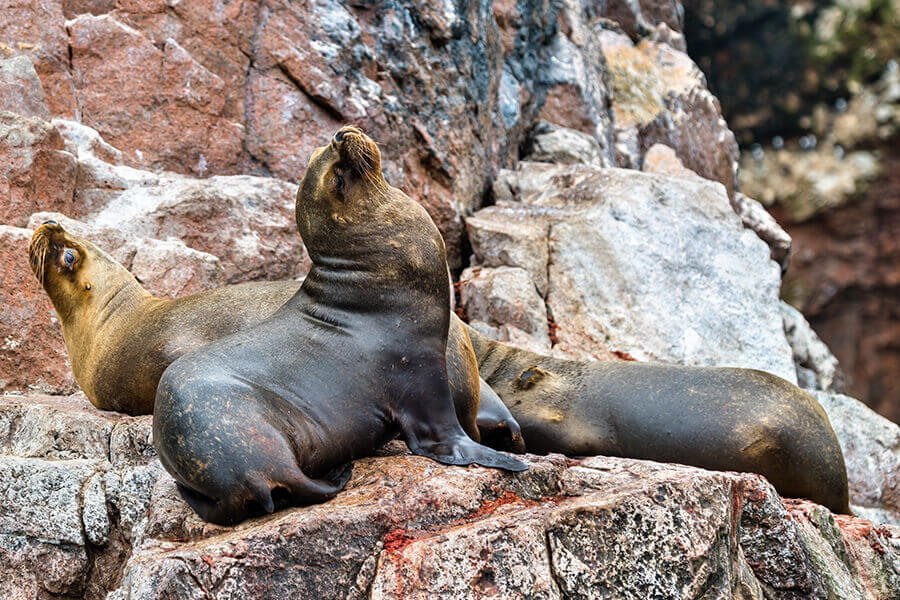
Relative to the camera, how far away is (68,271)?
563 cm

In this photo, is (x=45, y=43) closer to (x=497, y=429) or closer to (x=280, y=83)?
(x=280, y=83)

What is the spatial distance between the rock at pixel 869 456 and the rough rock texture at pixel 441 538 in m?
2.99

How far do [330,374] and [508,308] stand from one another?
354 centimetres

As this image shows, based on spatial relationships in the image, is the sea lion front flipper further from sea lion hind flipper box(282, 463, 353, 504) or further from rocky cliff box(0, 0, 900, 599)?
sea lion hind flipper box(282, 463, 353, 504)

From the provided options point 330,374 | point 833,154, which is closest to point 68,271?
point 330,374

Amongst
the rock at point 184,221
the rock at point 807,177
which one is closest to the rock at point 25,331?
the rock at point 184,221

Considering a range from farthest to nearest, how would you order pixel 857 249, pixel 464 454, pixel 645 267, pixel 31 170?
pixel 857 249, pixel 645 267, pixel 31 170, pixel 464 454

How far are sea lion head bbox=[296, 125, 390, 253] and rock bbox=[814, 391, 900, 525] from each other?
14.0 feet

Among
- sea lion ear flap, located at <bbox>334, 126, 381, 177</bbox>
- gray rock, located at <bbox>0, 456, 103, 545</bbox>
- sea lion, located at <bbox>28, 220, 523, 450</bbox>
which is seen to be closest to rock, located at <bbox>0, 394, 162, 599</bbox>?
gray rock, located at <bbox>0, 456, 103, 545</bbox>

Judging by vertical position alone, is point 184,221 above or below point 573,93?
above

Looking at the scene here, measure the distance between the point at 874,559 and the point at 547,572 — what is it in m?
2.09

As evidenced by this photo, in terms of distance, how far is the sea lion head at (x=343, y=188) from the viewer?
4430 mm

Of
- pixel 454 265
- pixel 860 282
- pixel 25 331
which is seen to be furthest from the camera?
pixel 860 282

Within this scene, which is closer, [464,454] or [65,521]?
[464,454]
